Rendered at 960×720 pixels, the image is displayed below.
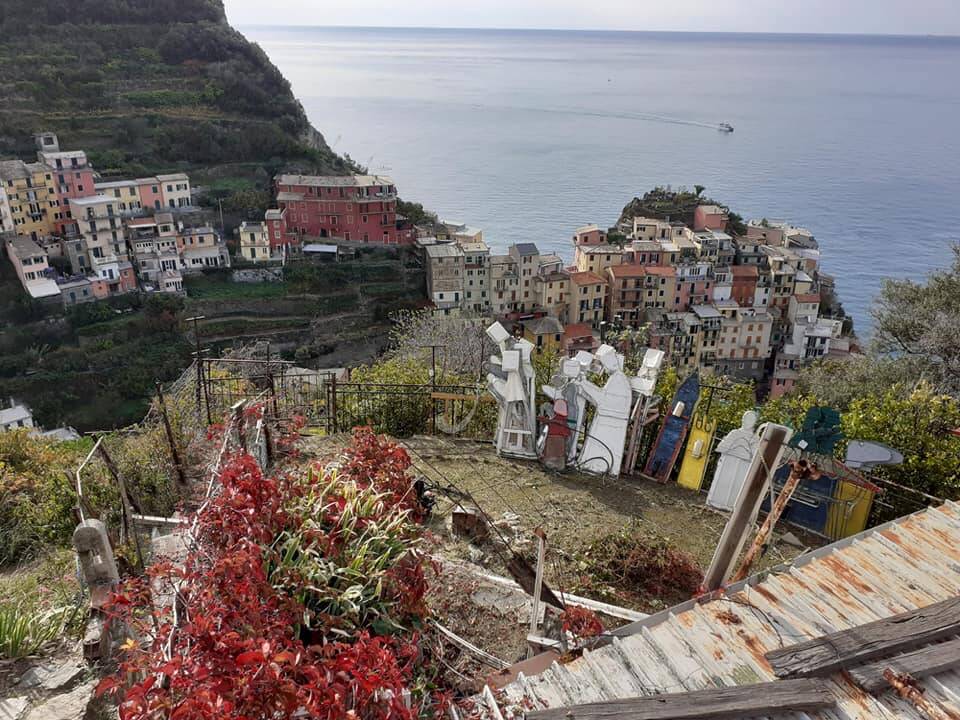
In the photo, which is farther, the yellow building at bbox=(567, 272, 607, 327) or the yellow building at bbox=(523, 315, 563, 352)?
the yellow building at bbox=(567, 272, 607, 327)

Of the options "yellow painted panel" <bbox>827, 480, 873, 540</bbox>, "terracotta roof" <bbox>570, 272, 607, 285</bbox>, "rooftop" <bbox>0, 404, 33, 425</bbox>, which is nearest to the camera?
"yellow painted panel" <bbox>827, 480, 873, 540</bbox>

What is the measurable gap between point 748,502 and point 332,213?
3855 centimetres

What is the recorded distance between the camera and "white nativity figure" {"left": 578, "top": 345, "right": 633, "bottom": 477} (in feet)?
21.7

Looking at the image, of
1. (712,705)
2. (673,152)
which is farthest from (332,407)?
(673,152)

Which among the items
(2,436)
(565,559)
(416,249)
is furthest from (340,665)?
(416,249)

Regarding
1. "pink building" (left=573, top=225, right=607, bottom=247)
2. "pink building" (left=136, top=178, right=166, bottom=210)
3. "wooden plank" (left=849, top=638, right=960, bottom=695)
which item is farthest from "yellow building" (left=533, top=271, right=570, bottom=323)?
"wooden plank" (left=849, top=638, right=960, bottom=695)

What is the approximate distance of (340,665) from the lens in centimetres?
230

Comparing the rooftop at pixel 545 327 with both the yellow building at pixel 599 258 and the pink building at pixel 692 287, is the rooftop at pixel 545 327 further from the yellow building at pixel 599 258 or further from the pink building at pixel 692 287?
the pink building at pixel 692 287

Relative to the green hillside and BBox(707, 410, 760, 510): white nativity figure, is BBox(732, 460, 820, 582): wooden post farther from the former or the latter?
the green hillside

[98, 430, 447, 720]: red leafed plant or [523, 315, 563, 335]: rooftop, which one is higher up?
[98, 430, 447, 720]: red leafed plant

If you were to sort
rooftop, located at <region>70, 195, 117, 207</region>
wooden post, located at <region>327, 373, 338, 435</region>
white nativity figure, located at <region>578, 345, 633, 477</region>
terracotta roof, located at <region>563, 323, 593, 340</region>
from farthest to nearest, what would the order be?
rooftop, located at <region>70, 195, 117, 207</region> < terracotta roof, located at <region>563, 323, 593, 340</region> < wooden post, located at <region>327, 373, 338, 435</region> < white nativity figure, located at <region>578, 345, 633, 477</region>

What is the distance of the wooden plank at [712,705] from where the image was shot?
271 cm

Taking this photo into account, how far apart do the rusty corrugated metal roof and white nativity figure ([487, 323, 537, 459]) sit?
3.36 m

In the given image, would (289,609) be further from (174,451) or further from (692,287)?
(692,287)
